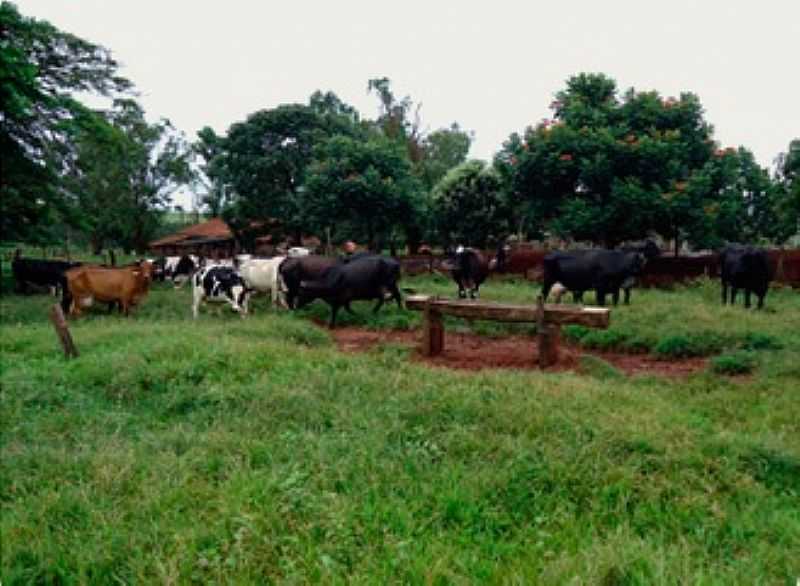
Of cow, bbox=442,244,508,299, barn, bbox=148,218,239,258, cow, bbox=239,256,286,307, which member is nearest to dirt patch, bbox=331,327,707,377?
cow, bbox=239,256,286,307

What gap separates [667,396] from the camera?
6.48 meters

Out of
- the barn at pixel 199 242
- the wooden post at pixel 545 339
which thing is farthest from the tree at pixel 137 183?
the wooden post at pixel 545 339

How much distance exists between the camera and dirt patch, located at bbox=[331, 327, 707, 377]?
7.97 meters

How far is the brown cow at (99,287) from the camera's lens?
41.8 ft

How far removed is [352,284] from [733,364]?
6472mm

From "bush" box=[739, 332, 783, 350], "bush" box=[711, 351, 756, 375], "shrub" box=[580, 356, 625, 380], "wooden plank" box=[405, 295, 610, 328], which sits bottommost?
"shrub" box=[580, 356, 625, 380]

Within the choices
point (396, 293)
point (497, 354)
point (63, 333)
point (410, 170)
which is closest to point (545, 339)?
point (497, 354)

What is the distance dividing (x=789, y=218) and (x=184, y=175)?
96.7 feet

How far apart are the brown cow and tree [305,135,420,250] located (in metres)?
9.09

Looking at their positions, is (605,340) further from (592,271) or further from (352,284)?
(352,284)

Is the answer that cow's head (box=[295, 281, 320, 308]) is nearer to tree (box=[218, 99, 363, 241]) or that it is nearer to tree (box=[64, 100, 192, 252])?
tree (box=[218, 99, 363, 241])

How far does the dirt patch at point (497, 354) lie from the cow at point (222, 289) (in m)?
2.75

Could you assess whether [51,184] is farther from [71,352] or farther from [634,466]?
[634,466]

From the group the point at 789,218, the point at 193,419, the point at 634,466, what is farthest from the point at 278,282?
the point at 789,218
